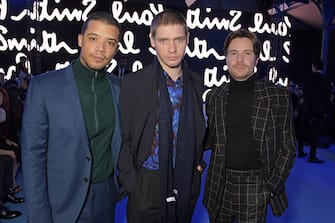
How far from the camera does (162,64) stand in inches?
74.3

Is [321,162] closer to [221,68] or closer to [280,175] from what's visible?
[221,68]

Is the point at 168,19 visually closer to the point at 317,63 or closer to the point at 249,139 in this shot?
the point at 249,139

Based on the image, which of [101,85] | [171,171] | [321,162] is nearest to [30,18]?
[101,85]

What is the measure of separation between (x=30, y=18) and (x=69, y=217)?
4.42 meters

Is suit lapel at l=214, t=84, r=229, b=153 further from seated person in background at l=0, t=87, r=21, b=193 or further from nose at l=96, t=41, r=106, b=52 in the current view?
seated person in background at l=0, t=87, r=21, b=193

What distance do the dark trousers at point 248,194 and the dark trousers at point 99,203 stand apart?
0.76 m

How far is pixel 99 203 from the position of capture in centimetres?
178

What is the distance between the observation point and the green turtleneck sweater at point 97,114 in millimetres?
1714

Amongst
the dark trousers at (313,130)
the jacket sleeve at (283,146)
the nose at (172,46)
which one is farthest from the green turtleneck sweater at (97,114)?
the dark trousers at (313,130)

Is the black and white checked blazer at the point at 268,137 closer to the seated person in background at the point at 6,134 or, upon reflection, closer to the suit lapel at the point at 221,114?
the suit lapel at the point at 221,114

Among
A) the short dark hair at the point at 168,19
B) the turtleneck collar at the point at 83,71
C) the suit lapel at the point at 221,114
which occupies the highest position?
the short dark hair at the point at 168,19

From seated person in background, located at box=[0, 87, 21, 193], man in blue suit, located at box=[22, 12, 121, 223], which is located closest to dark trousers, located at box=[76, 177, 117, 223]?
man in blue suit, located at box=[22, 12, 121, 223]

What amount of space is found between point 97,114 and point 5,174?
2.43 m

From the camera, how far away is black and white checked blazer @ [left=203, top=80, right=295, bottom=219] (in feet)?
6.67
